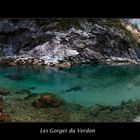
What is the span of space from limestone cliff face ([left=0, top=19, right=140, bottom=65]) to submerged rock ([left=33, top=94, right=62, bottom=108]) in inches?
12.7

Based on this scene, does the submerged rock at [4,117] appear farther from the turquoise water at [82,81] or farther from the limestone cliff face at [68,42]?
the limestone cliff face at [68,42]

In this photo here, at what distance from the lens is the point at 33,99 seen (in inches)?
146

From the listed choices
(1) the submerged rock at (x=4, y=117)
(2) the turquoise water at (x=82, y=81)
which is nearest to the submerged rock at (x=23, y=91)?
(2) the turquoise water at (x=82, y=81)

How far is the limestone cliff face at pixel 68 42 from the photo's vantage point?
3.77 metres

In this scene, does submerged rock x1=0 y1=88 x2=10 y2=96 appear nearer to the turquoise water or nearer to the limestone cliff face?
the turquoise water

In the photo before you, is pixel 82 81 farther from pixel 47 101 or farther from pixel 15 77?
pixel 15 77

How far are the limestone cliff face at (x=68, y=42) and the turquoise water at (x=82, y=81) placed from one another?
8 cm

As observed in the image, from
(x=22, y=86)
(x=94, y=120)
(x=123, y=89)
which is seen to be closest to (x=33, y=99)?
(x=22, y=86)

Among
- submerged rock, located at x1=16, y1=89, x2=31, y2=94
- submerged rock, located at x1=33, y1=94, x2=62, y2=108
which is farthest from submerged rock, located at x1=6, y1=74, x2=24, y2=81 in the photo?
submerged rock, located at x1=33, y1=94, x2=62, y2=108

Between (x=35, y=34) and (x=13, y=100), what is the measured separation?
0.65 m

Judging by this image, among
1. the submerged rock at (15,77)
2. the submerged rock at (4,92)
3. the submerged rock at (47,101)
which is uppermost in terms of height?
the submerged rock at (15,77)

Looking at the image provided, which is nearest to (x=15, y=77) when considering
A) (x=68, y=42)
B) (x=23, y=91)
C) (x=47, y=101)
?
(x=23, y=91)

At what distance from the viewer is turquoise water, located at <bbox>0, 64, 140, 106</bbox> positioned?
3.73 metres
